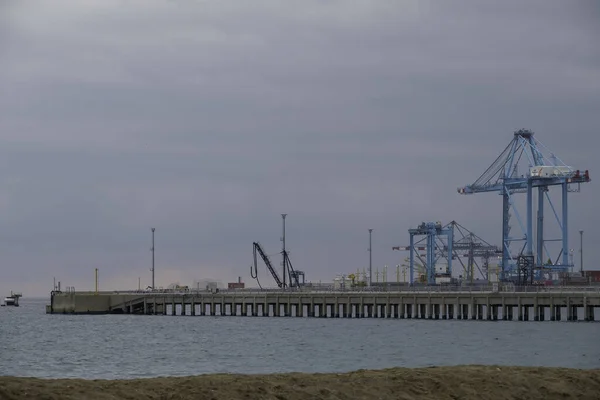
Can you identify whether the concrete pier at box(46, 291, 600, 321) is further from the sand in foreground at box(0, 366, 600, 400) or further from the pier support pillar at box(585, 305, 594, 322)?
the sand in foreground at box(0, 366, 600, 400)

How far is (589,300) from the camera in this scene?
96312 millimetres

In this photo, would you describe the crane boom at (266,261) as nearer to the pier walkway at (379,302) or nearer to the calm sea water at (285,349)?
the pier walkway at (379,302)

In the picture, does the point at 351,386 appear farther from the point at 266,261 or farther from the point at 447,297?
the point at 266,261

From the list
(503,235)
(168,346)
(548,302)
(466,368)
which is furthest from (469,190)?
(466,368)

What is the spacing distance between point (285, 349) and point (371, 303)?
5503 centimetres

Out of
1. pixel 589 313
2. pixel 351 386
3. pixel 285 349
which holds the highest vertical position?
pixel 351 386

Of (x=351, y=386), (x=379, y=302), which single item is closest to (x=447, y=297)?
(x=379, y=302)

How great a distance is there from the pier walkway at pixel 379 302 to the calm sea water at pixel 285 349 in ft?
27.7

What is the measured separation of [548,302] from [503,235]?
2002 inches

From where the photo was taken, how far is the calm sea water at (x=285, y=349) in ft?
150

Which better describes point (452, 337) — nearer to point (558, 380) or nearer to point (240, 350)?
point (240, 350)

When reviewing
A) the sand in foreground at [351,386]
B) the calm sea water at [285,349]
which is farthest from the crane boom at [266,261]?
the sand in foreground at [351,386]

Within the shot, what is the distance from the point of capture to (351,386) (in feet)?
71.7

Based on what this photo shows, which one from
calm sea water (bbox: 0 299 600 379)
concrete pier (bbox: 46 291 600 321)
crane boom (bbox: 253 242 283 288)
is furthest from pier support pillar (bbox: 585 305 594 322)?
crane boom (bbox: 253 242 283 288)
